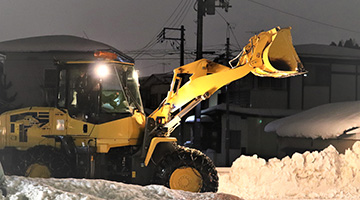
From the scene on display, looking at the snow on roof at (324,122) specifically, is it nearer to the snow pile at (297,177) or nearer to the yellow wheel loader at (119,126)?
the snow pile at (297,177)

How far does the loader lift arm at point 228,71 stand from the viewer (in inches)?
255

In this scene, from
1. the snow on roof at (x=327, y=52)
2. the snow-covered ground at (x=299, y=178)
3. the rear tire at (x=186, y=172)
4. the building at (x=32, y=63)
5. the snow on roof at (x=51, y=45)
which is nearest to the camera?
the rear tire at (x=186, y=172)

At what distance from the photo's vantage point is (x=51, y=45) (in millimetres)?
15281

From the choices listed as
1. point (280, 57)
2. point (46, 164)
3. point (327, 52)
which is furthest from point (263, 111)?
point (46, 164)

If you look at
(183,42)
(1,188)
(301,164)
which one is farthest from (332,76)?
(1,188)

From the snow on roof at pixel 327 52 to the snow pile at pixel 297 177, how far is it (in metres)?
13.9

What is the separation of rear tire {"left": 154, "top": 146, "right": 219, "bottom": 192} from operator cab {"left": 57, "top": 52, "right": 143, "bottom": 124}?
94cm

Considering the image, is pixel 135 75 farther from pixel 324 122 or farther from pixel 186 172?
pixel 324 122

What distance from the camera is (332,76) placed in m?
21.7

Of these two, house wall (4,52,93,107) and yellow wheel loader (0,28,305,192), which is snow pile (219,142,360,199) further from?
house wall (4,52,93,107)

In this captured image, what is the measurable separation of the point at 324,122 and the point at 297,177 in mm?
7833

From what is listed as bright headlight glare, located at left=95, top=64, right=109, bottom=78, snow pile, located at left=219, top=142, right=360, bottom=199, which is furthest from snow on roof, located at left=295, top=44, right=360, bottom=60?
bright headlight glare, located at left=95, top=64, right=109, bottom=78

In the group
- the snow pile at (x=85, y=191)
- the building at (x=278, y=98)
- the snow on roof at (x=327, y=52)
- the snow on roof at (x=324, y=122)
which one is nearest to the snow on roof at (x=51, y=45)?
the snow on roof at (x=324, y=122)

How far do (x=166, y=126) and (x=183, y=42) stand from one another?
9773mm
